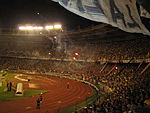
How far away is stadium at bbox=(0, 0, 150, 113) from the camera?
1355 cm

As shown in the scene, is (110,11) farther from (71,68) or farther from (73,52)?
(73,52)

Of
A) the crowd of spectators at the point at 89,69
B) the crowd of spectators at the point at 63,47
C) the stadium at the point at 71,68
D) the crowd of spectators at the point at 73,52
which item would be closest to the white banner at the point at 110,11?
the stadium at the point at 71,68

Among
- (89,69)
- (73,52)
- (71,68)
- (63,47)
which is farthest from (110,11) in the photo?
(63,47)

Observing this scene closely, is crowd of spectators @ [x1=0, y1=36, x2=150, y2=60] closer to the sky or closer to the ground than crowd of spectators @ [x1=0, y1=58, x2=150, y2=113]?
closer to the sky

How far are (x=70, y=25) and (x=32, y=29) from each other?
17.4 metres

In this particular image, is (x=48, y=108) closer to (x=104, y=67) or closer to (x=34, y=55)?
(x=104, y=67)

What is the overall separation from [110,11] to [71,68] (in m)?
36.2

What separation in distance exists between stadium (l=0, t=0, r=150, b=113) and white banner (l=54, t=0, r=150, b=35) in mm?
4018

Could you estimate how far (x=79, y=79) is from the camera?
3005 centimetres

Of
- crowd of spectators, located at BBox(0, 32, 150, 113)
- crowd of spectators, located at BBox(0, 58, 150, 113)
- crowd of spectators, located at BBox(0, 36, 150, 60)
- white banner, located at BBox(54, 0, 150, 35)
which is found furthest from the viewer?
crowd of spectators, located at BBox(0, 36, 150, 60)

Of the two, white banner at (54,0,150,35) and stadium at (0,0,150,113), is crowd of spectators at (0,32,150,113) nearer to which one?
stadium at (0,0,150,113)

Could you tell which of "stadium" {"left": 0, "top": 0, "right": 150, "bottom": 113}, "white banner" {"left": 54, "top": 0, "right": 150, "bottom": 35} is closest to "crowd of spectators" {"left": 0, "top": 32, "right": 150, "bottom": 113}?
"stadium" {"left": 0, "top": 0, "right": 150, "bottom": 113}

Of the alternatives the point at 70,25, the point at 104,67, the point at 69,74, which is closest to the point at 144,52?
the point at 104,67

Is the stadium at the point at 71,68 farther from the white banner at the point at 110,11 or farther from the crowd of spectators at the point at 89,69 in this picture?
the white banner at the point at 110,11
